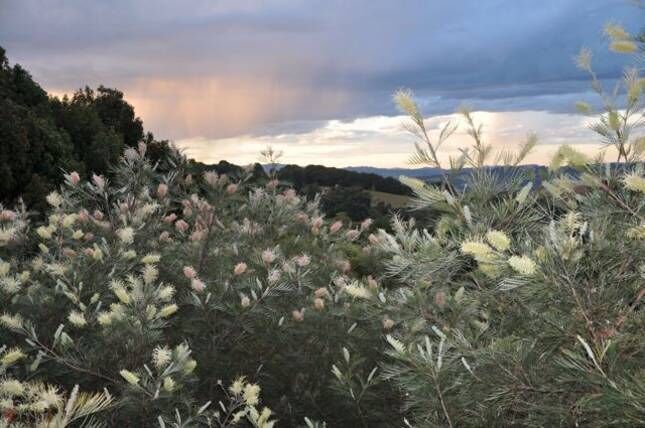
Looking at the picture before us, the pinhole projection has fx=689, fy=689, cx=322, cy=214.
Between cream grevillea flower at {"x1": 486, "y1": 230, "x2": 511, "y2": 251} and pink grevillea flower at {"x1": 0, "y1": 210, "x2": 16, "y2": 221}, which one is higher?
pink grevillea flower at {"x1": 0, "y1": 210, "x2": 16, "y2": 221}

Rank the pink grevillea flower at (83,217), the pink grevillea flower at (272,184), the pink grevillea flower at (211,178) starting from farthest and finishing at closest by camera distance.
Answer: the pink grevillea flower at (272,184) → the pink grevillea flower at (211,178) → the pink grevillea flower at (83,217)

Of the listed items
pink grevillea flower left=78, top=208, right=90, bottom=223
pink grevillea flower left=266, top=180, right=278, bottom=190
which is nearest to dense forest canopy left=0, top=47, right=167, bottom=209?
pink grevillea flower left=266, top=180, right=278, bottom=190

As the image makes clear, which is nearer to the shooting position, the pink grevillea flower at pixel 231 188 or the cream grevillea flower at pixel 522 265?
the cream grevillea flower at pixel 522 265

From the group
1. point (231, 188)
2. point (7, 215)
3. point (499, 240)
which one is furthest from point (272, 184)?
point (499, 240)

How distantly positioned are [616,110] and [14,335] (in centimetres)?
391

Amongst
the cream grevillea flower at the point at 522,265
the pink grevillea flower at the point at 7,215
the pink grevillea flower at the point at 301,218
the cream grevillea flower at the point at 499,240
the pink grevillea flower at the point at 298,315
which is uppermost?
the pink grevillea flower at the point at 7,215

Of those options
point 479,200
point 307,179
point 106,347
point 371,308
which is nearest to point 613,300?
point 479,200

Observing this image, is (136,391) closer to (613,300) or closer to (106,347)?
(106,347)

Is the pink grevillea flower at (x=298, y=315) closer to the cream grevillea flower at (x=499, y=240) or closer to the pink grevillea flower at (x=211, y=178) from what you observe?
the pink grevillea flower at (x=211, y=178)

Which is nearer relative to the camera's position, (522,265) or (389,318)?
(522,265)

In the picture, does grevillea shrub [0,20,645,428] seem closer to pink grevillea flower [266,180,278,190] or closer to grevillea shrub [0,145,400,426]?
grevillea shrub [0,145,400,426]

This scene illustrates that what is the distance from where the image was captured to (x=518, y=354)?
2.53 meters

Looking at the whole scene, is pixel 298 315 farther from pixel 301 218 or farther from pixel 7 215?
pixel 7 215

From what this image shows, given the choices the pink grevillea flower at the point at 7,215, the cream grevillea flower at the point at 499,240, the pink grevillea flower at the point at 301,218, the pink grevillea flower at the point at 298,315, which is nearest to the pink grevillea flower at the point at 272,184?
the pink grevillea flower at the point at 301,218
